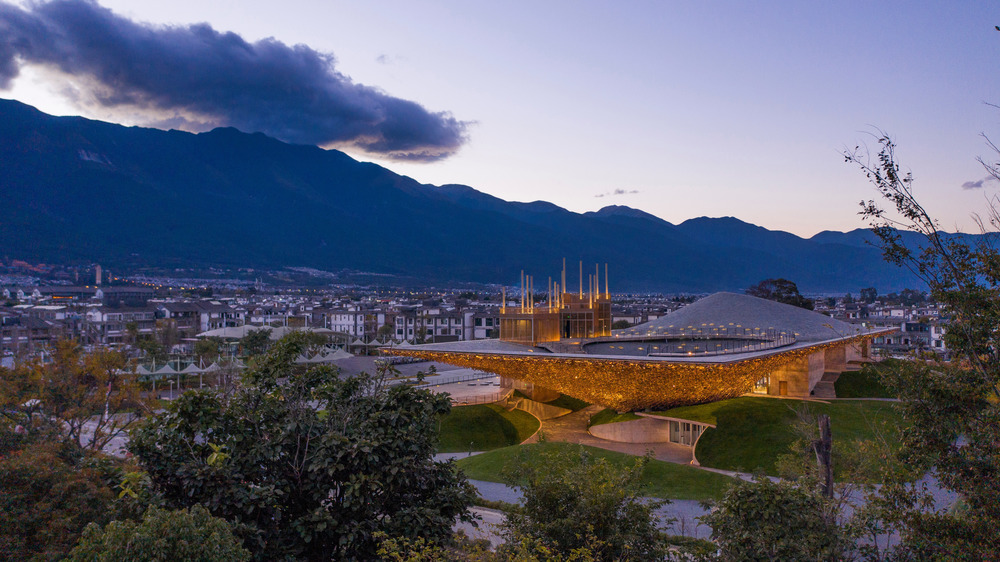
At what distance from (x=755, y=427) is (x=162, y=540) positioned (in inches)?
1094

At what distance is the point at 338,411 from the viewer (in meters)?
10.2

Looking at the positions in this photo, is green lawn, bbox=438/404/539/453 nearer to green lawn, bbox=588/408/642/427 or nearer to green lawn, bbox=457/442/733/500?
green lawn, bbox=588/408/642/427

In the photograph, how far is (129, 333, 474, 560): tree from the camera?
8.63 meters

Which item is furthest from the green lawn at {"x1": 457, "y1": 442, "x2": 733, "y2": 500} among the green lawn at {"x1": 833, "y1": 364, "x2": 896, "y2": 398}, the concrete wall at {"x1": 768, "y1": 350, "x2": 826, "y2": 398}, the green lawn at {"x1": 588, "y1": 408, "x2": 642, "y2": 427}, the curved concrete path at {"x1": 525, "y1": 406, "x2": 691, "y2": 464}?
the green lawn at {"x1": 833, "y1": 364, "x2": 896, "y2": 398}

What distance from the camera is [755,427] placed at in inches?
1129

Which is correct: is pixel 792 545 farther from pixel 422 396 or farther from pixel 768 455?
pixel 768 455

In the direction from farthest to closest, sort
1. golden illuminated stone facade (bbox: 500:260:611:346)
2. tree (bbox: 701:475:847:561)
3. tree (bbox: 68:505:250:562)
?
golden illuminated stone facade (bbox: 500:260:611:346)
tree (bbox: 701:475:847:561)
tree (bbox: 68:505:250:562)

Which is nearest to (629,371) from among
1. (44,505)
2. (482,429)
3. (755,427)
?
(755,427)

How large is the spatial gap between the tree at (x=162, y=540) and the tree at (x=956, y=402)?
8.75 metres

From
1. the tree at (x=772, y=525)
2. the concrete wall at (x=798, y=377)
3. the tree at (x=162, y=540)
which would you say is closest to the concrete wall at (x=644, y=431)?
the concrete wall at (x=798, y=377)

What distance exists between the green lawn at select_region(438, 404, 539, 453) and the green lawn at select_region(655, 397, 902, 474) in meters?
9.19

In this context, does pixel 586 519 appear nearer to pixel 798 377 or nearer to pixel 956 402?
pixel 956 402

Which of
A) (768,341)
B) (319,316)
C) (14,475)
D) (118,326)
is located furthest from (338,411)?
(319,316)

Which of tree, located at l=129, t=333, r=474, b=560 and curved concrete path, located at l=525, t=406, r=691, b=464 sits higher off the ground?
tree, located at l=129, t=333, r=474, b=560
